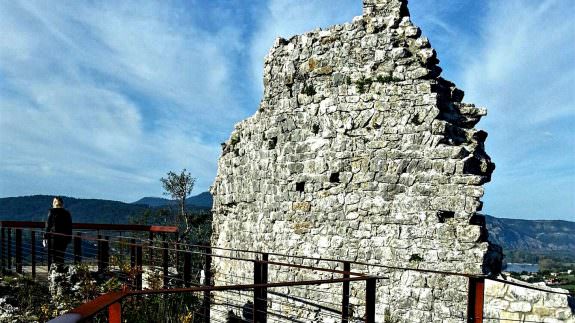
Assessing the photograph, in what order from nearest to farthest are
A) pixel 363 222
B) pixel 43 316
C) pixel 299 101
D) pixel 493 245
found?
pixel 43 316 < pixel 493 245 < pixel 363 222 < pixel 299 101

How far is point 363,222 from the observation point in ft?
25.6

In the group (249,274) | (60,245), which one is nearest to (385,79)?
(249,274)

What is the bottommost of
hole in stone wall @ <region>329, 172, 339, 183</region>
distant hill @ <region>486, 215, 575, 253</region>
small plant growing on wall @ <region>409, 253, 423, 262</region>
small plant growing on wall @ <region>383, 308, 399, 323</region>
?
distant hill @ <region>486, 215, 575, 253</region>

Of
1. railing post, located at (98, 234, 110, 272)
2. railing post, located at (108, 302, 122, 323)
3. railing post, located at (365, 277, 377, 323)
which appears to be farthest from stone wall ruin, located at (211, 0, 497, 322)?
railing post, located at (108, 302, 122, 323)

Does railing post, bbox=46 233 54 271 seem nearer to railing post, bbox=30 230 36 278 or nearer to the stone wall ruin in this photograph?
railing post, bbox=30 230 36 278

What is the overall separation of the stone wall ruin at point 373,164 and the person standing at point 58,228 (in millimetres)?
3585

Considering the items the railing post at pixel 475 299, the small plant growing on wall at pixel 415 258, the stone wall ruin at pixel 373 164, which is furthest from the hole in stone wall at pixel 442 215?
the railing post at pixel 475 299

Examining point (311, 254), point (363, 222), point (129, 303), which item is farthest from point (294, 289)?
point (129, 303)

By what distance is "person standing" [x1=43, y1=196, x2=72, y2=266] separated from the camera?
30.1ft

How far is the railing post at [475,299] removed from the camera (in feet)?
15.6

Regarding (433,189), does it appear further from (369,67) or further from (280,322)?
(280,322)

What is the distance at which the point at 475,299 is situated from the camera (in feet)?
15.9

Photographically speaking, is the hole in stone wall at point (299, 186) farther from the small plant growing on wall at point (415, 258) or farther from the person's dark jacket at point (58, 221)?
the person's dark jacket at point (58, 221)

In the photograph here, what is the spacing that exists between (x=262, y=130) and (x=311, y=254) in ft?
9.20
